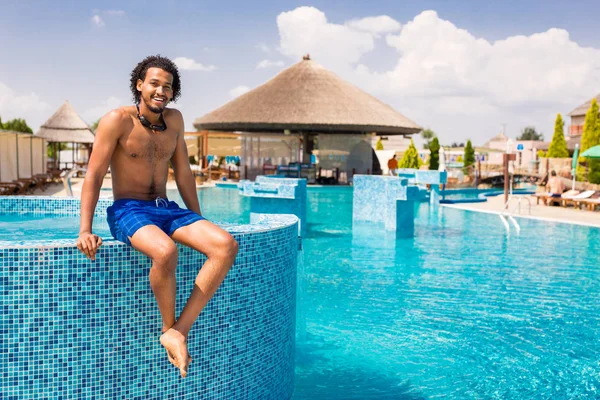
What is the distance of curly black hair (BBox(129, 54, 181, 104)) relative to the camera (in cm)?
290

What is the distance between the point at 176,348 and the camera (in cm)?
250

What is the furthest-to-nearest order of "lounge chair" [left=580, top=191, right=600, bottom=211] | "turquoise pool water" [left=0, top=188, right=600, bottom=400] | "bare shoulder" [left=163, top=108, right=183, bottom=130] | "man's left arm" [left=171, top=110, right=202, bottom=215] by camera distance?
"lounge chair" [left=580, top=191, right=600, bottom=211], "turquoise pool water" [left=0, top=188, right=600, bottom=400], "man's left arm" [left=171, top=110, right=202, bottom=215], "bare shoulder" [left=163, top=108, right=183, bottom=130]

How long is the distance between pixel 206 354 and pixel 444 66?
34932 millimetres

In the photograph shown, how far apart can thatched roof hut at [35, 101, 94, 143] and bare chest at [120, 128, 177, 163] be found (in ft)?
83.4

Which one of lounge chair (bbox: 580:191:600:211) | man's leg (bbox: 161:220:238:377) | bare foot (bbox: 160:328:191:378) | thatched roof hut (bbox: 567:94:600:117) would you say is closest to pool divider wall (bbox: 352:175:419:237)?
lounge chair (bbox: 580:191:600:211)

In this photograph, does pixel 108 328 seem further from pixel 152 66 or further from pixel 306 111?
pixel 306 111

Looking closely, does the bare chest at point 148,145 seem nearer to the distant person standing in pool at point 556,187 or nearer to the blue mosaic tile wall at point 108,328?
the blue mosaic tile wall at point 108,328

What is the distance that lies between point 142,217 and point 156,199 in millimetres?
259

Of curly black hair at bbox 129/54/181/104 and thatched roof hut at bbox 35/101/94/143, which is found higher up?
thatched roof hut at bbox 35/101/94/143

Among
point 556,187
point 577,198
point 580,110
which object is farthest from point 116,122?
point 580,110

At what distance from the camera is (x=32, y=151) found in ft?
69.7

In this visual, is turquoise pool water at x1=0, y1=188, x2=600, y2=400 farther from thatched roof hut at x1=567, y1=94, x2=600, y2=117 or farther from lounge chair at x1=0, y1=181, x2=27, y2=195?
thatched roof hut at x1=567, y1=94, x2=600, y2=117

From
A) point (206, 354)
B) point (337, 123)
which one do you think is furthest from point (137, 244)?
point (337, 123)

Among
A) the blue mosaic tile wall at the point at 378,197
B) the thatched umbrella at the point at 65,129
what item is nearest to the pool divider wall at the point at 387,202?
the blue mosaic tile wall at the point at 378,197
